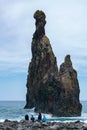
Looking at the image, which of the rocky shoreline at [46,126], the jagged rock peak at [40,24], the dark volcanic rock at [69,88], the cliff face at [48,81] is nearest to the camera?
the rocky shoreline at [46,126]

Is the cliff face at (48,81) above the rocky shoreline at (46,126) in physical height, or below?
above

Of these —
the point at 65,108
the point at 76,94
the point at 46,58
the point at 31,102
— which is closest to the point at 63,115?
the point at 65,108

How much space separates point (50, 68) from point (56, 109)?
90.2 feet

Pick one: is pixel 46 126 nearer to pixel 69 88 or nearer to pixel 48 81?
pixel 69 88

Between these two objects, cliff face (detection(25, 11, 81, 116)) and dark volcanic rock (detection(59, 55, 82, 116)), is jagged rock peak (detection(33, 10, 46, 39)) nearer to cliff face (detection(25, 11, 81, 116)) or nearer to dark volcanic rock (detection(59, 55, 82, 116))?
cliff face (detection(25, 11, 81, 116))

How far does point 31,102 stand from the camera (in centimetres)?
17538

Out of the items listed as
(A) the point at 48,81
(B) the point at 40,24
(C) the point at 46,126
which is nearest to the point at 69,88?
(A) the point at 48,81

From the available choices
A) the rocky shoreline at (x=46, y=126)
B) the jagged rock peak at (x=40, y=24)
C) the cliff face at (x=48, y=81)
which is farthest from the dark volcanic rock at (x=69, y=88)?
the rocky shoreline at (x=46, y=126)

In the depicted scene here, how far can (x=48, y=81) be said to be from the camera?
476 ft

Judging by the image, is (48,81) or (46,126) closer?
(46,126)

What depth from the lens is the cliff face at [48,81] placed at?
441 ft

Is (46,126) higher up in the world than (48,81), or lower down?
lower down

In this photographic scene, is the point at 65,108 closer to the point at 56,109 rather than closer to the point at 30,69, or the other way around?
the point at 56,109

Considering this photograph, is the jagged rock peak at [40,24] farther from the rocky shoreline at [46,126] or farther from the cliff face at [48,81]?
the rocky shoreline at [46,126]
